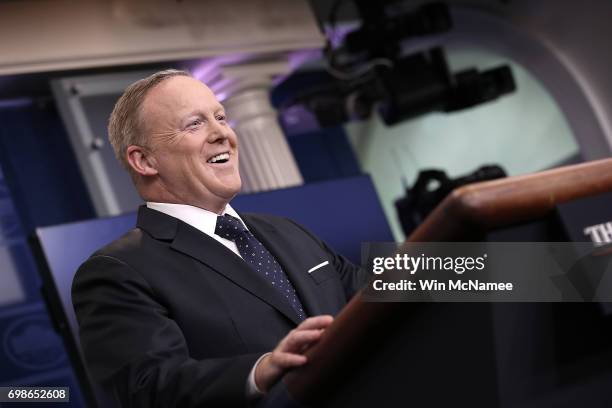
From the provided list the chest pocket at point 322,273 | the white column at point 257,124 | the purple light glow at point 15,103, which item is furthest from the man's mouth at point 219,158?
the purple light glow at point 15,103

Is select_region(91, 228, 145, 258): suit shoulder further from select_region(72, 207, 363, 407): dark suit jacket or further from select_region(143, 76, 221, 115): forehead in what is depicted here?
select_region(143, 76, 221, 115): forehead

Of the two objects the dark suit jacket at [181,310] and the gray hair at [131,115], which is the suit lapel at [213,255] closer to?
the dark suit jacket at [181,310]

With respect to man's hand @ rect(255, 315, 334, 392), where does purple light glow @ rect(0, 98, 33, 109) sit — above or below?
above

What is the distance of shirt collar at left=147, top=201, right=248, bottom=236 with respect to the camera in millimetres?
1430

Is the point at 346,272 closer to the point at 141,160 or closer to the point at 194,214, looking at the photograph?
the point at 194,214

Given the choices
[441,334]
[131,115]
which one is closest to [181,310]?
[131,115]

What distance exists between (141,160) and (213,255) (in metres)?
0.27

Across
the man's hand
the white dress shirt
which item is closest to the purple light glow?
the white dress shirt

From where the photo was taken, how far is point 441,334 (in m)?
0.73

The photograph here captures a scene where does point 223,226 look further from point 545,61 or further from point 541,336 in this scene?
point 545,61

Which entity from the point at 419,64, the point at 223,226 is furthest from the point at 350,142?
the point at 223,226

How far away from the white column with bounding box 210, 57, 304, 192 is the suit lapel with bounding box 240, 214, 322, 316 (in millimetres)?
1596

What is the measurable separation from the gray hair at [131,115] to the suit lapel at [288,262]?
0.76 ft

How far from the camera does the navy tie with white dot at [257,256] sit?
4.50 ft
